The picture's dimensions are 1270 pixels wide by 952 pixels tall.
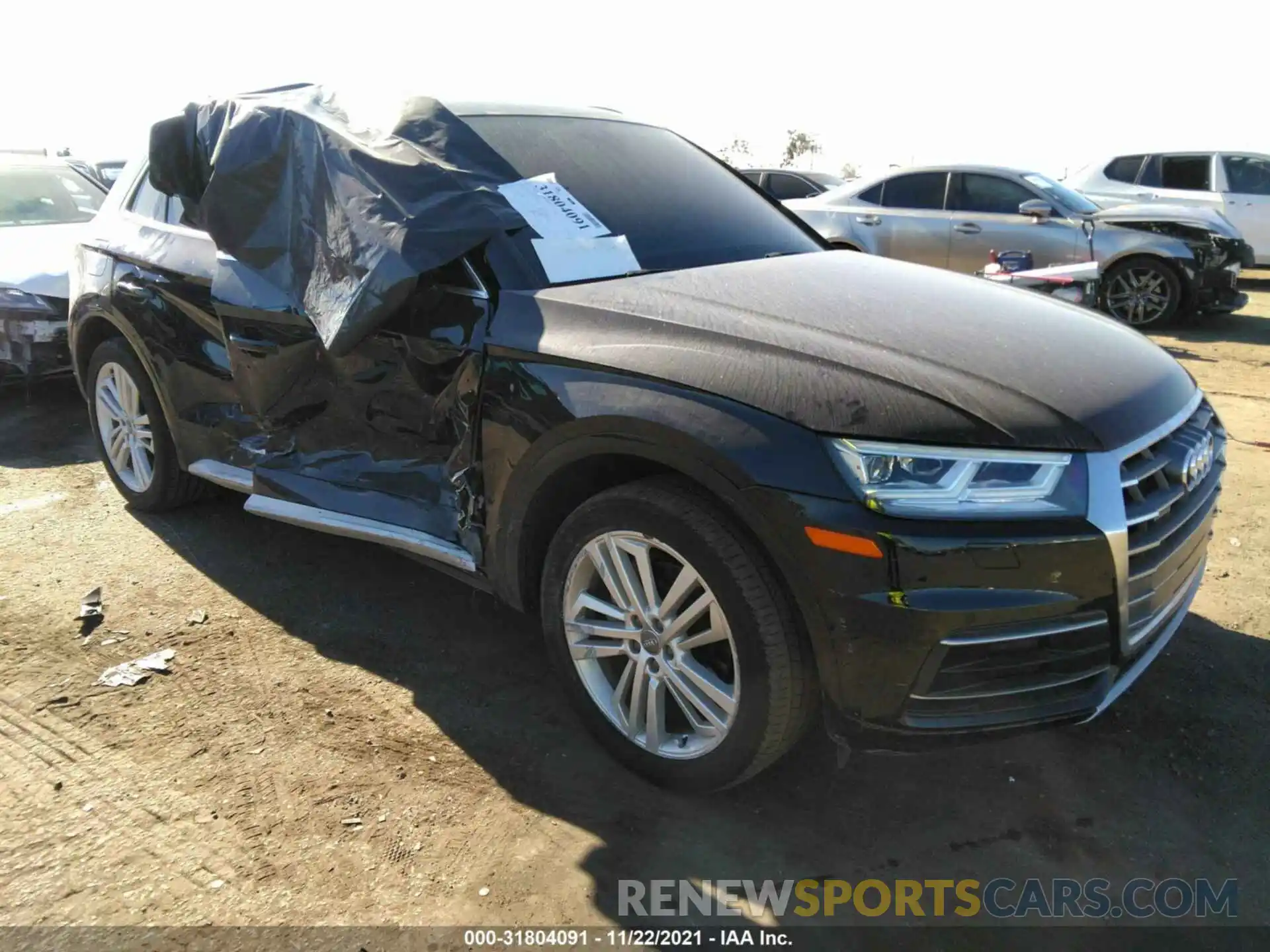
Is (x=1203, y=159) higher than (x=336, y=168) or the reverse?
the reverse

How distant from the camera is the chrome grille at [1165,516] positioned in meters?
2.35

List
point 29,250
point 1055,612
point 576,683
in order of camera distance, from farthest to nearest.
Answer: point 29,250
point 576,683
point 1055,612

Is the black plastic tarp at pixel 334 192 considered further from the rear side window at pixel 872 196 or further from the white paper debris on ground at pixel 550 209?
the rear side window at pixel 872 196

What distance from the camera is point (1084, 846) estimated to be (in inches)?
100

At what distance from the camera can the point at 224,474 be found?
399 cm

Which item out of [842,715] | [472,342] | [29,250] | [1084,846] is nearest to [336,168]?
[472,342]

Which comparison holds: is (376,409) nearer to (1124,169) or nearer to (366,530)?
(366,530)

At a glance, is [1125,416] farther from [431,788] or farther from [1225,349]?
[1225,349]

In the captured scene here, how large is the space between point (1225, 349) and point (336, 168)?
8.36 m

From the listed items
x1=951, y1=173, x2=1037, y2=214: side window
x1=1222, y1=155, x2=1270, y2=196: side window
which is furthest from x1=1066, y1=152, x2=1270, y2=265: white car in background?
x1=951, y1=173, x2=1037, y2=214: side window

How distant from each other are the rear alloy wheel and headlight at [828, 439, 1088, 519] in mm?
8370

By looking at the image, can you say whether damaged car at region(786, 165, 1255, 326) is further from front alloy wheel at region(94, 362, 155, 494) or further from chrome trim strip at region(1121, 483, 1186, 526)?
chrome trim strip at region(1121, 483, 1186, 526)

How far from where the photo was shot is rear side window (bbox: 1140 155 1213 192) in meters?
12.7

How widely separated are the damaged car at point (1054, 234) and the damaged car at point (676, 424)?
6.58 m
